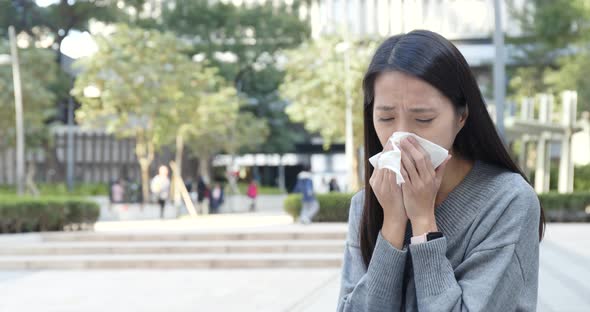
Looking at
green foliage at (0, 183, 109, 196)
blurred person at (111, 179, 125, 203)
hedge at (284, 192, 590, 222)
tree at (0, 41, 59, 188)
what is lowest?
green foliage at (0, 183, 109, 196)

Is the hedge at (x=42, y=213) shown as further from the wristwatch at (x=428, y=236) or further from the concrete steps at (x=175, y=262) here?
the wristwatch at (x=428, y=236)

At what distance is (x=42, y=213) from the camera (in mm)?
18672

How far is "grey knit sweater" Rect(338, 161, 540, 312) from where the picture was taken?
5.89ft

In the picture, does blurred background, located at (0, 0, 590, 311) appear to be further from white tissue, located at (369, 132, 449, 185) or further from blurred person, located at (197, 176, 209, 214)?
white tissue, located at (369, 132, 449, 185)

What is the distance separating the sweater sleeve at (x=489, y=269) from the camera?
1786mm

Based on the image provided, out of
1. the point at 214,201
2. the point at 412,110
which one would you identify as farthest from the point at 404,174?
the point at 214,201

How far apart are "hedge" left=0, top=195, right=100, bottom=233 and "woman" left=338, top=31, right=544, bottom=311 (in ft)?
57.4

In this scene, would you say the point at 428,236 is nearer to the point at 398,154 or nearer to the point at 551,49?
the point at 398,154

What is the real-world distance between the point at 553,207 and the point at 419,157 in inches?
865

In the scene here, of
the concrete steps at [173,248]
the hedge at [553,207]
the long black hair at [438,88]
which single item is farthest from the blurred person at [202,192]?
the long black hair at [438,88]

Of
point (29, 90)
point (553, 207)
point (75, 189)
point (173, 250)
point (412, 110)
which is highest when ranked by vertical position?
point (412, 110)

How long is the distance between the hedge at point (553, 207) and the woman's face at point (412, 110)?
1976 cm

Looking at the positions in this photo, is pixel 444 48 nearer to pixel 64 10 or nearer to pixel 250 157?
pixel 64 10

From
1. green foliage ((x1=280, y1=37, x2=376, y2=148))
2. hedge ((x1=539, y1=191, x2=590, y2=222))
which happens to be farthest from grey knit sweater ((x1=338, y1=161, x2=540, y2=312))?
green foliage ((x1=280, y1=37, x2=376, y2=148))
